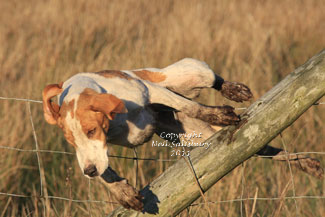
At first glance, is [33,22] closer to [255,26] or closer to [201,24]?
[201,24]

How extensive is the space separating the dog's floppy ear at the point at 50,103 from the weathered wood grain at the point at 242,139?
1.91 feet

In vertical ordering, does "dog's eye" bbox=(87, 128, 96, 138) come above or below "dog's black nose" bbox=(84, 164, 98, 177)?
above

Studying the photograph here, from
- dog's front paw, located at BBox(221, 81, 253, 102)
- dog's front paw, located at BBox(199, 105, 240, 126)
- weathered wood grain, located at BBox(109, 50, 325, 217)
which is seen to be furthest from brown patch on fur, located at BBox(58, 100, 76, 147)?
dog's front paw, located at BBox(221, 81, 253, 102)

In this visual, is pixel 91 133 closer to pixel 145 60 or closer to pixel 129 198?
pixel 129 198

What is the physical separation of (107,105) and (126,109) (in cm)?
9

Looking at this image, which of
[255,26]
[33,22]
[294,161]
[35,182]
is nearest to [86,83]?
[294,161]

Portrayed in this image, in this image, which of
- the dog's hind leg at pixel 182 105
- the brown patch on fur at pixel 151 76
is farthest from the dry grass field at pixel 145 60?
the brown patch on fur at pixel 151 76

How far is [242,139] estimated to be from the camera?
7.26ft

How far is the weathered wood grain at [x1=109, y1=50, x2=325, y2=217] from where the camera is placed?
7.11 feet

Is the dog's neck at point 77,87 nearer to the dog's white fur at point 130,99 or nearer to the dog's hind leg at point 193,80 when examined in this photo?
the dog's white fur at point 130,99

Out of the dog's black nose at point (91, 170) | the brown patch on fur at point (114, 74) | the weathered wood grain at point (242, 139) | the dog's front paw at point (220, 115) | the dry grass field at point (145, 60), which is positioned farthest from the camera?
the dry grass field at point (145, 60)

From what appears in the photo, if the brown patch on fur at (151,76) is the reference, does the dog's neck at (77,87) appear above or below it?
below

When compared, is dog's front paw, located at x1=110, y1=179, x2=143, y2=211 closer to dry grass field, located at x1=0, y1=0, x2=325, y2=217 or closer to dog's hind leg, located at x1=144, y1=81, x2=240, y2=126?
dry grass field, located at x1=0, y1=0, x2=325, y2=217

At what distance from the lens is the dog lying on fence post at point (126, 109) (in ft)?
6.97
